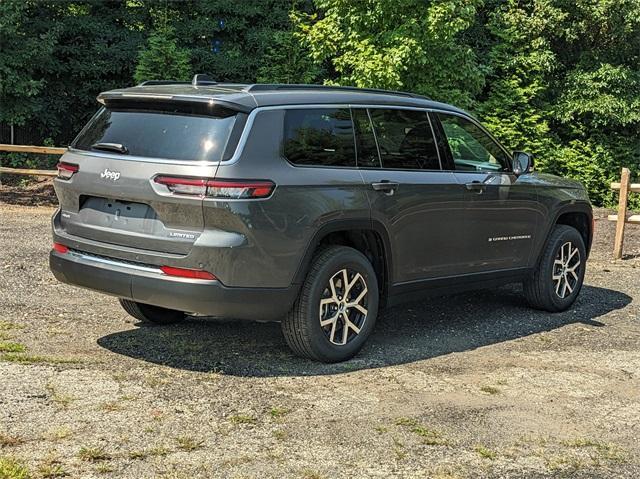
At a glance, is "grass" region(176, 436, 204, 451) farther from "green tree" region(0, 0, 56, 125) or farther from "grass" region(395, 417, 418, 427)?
"green tree" region(0, 0, 56, 125)

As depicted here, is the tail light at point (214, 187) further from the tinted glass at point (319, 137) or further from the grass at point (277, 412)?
the grass at point (277, 412)

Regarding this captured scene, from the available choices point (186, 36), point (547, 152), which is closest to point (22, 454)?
point (186, 36)

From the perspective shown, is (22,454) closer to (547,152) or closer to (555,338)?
(555,338)

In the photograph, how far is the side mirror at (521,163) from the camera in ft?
23.9

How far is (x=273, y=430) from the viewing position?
4.51m

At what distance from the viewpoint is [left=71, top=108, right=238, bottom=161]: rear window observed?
17.1ft

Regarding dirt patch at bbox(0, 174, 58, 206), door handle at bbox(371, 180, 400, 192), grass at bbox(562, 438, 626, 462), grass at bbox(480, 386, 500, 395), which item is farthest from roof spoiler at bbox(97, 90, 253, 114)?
dirt patch at bbox(0, 174, 58, 206)

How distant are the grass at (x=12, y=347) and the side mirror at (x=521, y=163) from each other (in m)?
4.23

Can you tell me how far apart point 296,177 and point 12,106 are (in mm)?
15335

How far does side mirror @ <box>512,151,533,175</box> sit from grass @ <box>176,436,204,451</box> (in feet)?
13.4

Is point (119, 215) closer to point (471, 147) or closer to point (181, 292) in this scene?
point (181, 292)

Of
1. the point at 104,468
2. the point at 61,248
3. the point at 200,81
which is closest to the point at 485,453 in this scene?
the point at 104,468

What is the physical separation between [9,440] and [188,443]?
87 cm

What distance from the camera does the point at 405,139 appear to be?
21.1ft
